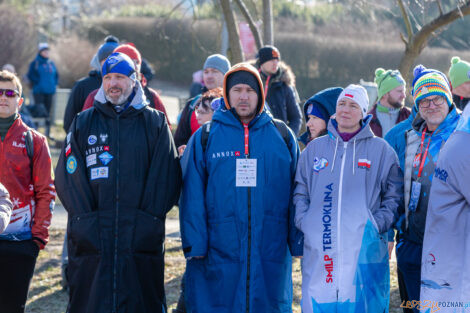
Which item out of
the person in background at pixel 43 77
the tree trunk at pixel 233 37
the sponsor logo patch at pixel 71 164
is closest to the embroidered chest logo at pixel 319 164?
the sponsor logo patch at pixel 71 164

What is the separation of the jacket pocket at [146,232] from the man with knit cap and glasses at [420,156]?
1.66 m

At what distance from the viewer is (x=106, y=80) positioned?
4797 mm

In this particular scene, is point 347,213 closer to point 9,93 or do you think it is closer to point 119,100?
point 119,100

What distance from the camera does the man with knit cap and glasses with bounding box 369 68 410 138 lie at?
6.49 m

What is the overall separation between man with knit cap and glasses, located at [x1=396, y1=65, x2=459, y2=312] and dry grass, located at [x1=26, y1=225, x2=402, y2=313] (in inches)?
76.8

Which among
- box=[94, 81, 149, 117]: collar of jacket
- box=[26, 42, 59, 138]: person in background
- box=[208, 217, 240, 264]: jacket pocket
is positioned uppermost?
box=[26, 42, 59, 138]: person in background

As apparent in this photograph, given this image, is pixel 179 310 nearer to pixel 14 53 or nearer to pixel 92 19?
pixel 14 53

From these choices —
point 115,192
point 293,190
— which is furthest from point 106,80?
point 293,190

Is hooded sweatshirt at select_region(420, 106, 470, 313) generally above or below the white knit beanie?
below

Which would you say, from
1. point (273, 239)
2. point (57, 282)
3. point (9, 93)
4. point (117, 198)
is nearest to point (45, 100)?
point (57, 282)

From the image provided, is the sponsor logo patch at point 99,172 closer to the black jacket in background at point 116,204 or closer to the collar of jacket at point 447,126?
the black jacket in background at point 116,204

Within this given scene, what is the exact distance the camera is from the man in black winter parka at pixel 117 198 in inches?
Answer: 178

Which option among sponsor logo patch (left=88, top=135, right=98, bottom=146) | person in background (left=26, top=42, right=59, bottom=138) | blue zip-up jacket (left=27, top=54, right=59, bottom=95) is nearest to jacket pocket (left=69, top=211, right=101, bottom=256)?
sponsor logo patch (left=88, top=135, right=98, bottom=146)

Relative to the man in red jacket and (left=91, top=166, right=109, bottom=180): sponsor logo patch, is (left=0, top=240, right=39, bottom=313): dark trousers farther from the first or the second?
(left=91, top=166, right=109, bottom=180): sponsor logo patch
